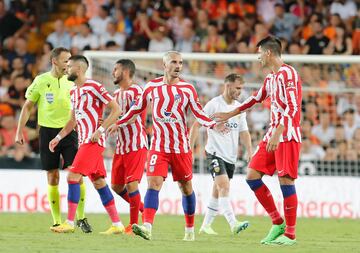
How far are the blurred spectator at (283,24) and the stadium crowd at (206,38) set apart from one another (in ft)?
0.07

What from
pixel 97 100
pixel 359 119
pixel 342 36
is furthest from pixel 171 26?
pixel 97 100

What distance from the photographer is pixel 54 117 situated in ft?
45.9

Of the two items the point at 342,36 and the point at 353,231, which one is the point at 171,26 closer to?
the point at 342,36

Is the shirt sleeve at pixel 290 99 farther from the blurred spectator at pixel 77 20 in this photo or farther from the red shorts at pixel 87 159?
the blurred spectator at pixel 77 20

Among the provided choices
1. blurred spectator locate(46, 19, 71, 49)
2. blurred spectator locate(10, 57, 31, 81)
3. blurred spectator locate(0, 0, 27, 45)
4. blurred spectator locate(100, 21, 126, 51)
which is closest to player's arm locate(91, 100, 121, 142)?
blurred spectator locate(10, 57, 31, 81)

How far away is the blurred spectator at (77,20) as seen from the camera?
907 inches

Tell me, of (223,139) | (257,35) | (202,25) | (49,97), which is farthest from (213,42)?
(49,97)

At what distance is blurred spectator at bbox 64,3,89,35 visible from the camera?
23042 mm

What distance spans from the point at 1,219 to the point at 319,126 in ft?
21.7

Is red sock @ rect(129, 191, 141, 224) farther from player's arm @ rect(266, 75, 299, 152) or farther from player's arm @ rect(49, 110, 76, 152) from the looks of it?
player's arm @ rect(266, 75, 299, 152)

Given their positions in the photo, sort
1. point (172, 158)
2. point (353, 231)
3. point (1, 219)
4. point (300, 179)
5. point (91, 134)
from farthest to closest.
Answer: point (300, 179), point (1, 219), point (353, 231), point (91, 134), point (172, 158)

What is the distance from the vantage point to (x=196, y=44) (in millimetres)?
22141

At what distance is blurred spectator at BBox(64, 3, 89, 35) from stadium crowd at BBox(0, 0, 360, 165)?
23 millimetres

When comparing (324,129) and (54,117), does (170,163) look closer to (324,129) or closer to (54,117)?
(54,117)
